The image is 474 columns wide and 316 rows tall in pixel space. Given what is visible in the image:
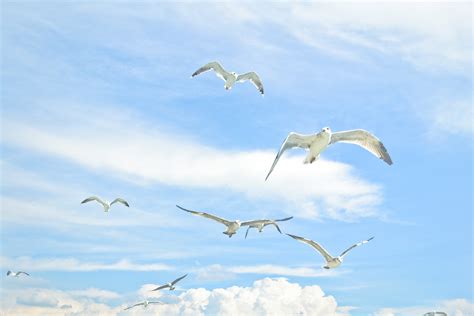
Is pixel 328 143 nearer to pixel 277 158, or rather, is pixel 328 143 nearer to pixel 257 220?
pixel 277 158

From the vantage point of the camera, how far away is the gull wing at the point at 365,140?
2738 cm

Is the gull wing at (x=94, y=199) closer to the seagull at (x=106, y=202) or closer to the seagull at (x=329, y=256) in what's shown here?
the seagull at (x=106, y=202)

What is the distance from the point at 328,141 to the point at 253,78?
1761 cm

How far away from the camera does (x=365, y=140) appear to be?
2784 centimetres

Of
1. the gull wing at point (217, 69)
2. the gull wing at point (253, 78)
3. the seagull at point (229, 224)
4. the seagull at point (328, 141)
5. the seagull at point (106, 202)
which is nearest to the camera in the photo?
the seagull at point (328, 141)

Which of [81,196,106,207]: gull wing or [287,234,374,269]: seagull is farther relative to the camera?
[81,196,106,207]: gull wing

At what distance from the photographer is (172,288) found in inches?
1548

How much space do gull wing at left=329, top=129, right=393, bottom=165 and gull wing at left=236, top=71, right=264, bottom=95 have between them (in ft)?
51.7

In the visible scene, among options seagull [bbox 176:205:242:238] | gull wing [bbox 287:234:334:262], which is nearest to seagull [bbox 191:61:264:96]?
seagull [bbox 176:205:242:238]

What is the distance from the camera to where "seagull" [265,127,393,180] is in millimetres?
26469

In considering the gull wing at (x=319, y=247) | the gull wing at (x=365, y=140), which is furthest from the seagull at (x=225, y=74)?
the gull wing at (x=365, y=140)

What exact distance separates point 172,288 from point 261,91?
14.3 meters

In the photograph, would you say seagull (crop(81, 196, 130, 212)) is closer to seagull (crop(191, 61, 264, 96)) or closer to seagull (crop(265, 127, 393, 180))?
seagull (crop(191, 61, 264, 96))

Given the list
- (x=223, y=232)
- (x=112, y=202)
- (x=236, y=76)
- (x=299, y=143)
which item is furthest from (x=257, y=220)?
(x=112, y=202)
